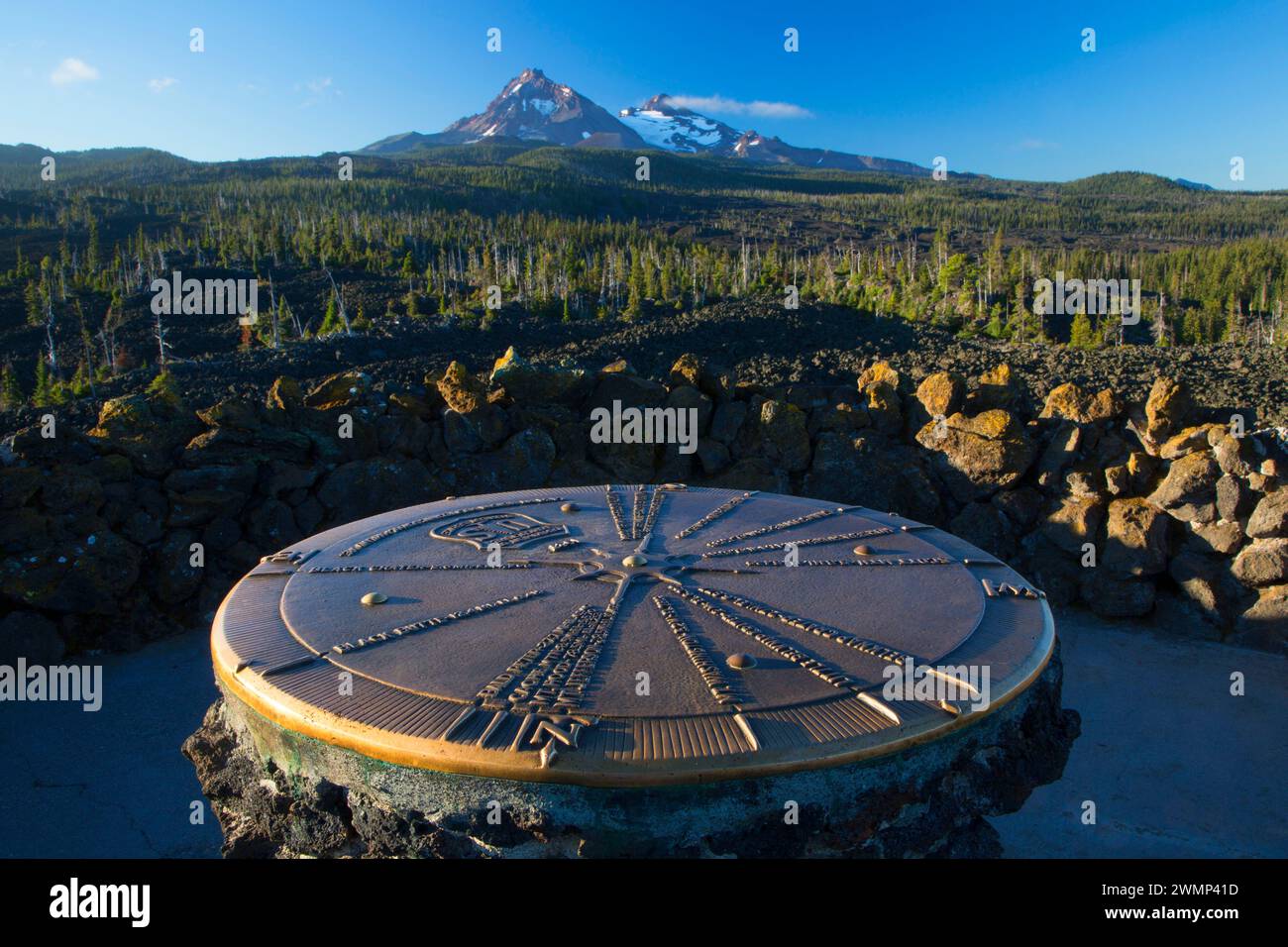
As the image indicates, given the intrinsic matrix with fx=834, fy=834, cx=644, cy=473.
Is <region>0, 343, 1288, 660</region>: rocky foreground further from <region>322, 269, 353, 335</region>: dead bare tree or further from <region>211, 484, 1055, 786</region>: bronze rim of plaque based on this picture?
<region>322, 269, 353, 335</region>: dead bare tree

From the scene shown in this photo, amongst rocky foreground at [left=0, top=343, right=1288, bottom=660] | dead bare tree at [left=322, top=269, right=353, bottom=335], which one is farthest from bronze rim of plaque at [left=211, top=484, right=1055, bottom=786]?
dead bare tree at [left=322, top=269, right=353, bottom=335]

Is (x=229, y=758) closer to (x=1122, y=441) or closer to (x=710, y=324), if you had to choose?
(x=1122, y=441)

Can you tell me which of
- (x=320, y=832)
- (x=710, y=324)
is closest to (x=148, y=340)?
(x=710, y=324)

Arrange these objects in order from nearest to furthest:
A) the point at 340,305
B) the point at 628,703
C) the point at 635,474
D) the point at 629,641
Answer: the point at 628,703 < the point at 629,641 < the point at 635,474 < the point at 340,305

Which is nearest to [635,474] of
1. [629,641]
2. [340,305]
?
[629,641]

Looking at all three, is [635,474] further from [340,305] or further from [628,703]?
[340,305]

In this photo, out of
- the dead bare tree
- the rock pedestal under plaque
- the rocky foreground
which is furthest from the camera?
the dead bare tree

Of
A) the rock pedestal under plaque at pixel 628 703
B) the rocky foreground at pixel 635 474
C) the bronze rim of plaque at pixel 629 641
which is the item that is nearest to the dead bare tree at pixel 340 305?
the rocky foreground at pixel 635 474
